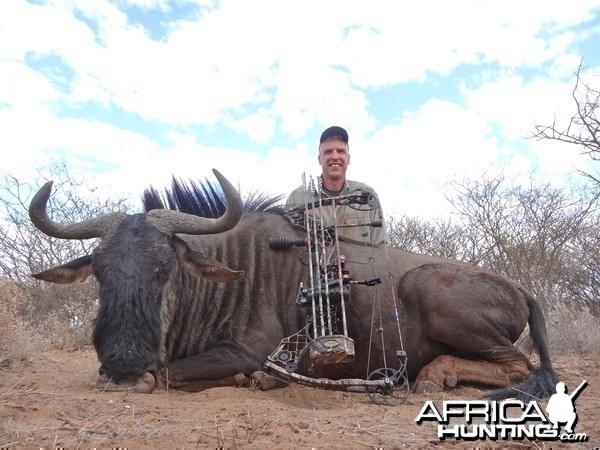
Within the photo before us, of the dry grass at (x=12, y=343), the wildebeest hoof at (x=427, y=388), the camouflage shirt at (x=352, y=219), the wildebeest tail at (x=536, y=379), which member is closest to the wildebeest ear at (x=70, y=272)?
the dry grass at (x=12, y=343)

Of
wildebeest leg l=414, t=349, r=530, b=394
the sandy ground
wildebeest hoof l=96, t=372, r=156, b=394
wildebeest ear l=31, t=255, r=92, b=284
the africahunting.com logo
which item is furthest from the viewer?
wildebeest ear l=31, t=255, r=92, b=284

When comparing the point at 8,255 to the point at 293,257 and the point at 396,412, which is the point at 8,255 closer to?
the point at 293,257

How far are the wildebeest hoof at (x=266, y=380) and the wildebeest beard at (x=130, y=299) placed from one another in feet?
2.77

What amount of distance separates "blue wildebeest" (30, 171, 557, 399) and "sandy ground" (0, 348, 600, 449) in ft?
1.28

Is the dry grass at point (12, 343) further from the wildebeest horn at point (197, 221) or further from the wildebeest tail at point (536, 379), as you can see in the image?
the wildebeest tail at point (536, 379)

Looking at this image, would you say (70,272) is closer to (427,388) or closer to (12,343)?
(12,343)

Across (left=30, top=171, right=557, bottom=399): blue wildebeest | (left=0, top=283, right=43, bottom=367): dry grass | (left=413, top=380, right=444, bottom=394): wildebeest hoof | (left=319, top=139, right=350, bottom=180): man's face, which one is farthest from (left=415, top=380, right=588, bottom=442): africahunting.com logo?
(left=0, top=283, right=43, bottom=367): dry grass

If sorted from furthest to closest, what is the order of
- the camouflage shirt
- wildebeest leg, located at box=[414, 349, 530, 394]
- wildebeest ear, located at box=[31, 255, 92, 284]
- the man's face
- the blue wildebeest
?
1. the man's face
2. the camouflage shirt
3. wildebeest ear, located at box=[31, 255, 92, 284]
4. wildebeest leg, located at box=[414, 349, 530, 394]
5. the blue wildebeest

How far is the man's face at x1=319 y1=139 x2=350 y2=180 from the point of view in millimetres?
7203

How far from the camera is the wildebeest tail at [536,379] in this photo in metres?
4.18

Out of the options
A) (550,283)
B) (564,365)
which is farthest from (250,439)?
(550,283)

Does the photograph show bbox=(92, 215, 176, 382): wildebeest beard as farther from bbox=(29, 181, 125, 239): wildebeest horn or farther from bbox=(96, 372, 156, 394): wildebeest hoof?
bbox=(29, 181, 125, 239): wildebeest horn

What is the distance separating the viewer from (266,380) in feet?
15.1

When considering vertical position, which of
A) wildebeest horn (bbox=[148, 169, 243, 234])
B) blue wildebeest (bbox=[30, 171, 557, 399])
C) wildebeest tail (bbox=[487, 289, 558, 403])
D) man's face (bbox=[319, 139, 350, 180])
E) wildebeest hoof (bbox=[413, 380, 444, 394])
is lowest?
wildebeest hoof (bbox=[413, 380, 444, 394])
